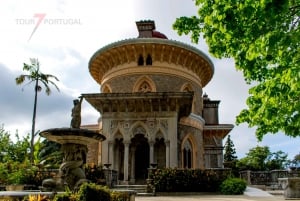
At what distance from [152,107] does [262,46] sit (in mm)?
→ 16761

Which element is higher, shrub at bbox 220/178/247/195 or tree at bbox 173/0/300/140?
tree at bbox 173/0/300/140

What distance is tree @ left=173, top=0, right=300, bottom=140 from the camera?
5.57 m

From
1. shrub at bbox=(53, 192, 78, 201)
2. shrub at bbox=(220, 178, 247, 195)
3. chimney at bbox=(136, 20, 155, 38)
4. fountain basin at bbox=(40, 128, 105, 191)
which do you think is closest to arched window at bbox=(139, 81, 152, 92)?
chimney at bbox=(136, 20, 155, 38)

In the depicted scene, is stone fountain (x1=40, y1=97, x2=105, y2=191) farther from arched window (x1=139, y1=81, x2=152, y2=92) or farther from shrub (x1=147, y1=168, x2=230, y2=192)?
arched window (x1=139, y1=81, x2=152, y2=92)

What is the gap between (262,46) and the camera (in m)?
5.69

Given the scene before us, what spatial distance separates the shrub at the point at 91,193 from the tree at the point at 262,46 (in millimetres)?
4049

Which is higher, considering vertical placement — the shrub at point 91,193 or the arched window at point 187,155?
the arched window at point 187,155

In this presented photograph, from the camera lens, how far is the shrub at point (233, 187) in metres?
16.5

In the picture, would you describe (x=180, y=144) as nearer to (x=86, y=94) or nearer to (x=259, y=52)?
(x=86, y=94)

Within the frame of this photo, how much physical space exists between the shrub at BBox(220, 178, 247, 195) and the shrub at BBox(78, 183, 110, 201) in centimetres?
1006

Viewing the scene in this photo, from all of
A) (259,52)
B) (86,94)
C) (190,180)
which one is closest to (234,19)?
(259,52)

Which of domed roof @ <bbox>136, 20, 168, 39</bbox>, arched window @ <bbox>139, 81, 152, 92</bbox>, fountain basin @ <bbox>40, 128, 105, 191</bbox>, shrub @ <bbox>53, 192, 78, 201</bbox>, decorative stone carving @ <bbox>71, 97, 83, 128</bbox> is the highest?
domed roof @ <bbox>136, 20, 168, 39</bbox>

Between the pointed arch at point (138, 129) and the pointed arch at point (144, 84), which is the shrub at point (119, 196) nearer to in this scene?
the pointed arch at point (138, 129)

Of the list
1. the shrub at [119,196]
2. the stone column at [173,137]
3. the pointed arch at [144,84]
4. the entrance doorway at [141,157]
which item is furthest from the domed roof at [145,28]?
the shrub at [119,196]
